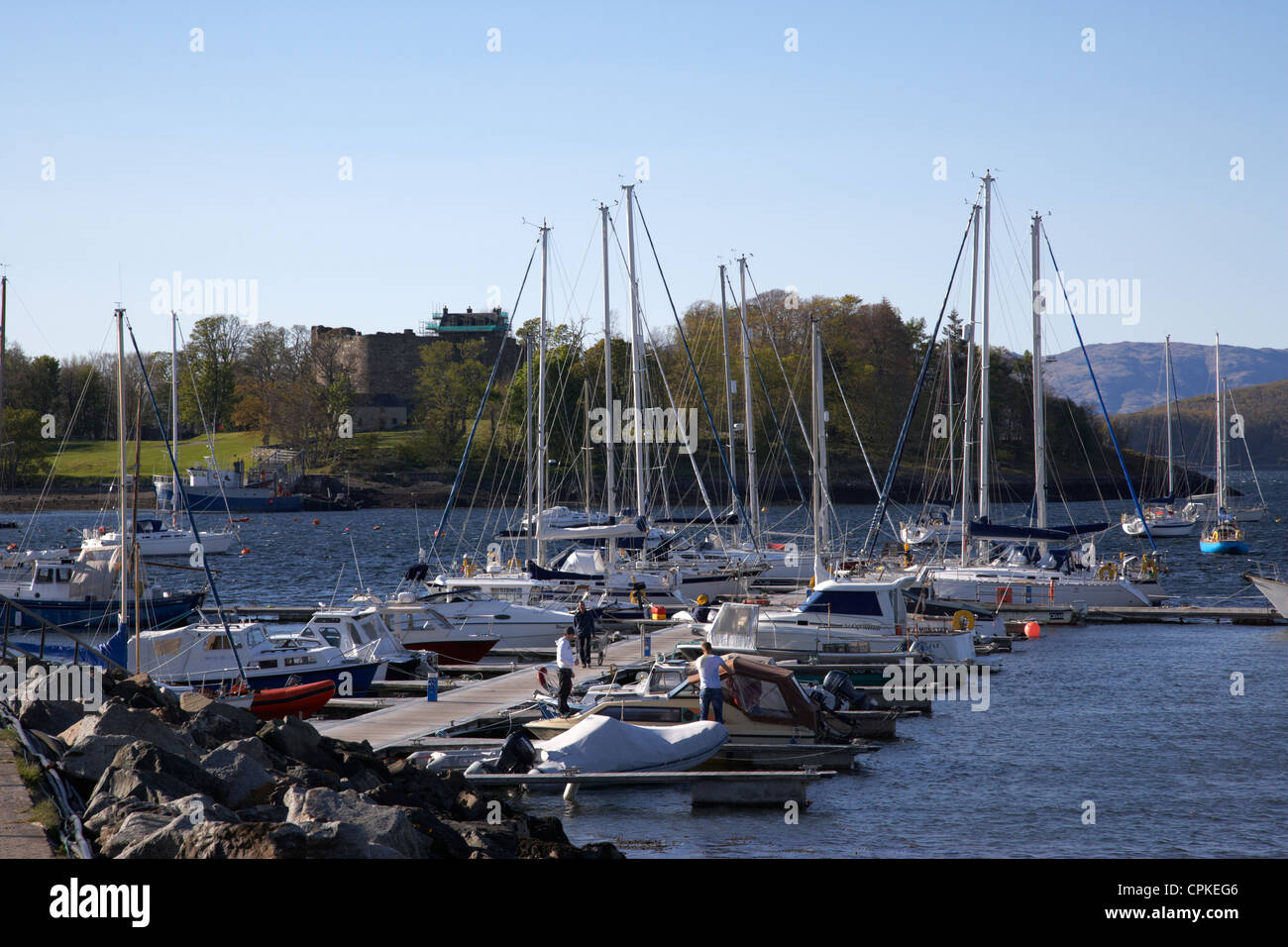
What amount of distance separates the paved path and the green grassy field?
100 metres

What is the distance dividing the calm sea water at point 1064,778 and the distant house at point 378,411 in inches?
4363

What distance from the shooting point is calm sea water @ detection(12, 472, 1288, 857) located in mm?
16281

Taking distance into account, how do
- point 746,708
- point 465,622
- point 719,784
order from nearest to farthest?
point 719,784
point 746,708
point 465,622

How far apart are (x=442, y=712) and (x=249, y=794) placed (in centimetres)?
961

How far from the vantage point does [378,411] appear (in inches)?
5551

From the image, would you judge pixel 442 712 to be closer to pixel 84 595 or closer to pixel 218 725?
pixel 218 725

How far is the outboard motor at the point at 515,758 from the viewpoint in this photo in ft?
58.3

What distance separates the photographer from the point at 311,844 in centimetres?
1040

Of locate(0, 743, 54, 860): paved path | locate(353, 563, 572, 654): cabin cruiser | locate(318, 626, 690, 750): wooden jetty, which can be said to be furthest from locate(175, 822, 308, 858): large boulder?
locate(353, 563, 572, 654): cabin cruiser

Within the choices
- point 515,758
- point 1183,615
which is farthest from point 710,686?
point 1183,615

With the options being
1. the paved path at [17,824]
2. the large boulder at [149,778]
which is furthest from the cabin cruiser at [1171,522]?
the paved path at [17,824]

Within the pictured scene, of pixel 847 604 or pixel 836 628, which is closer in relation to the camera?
pixel 836 628

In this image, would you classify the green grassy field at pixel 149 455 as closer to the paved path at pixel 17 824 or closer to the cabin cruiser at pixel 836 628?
the cabin cruiser at pixel 836 628
